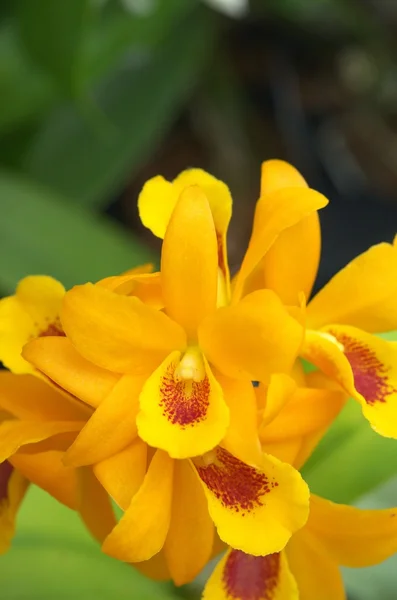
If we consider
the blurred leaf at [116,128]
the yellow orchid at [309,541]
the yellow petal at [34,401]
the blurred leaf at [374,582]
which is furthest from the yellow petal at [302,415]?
the blurred leaf at [116,128]

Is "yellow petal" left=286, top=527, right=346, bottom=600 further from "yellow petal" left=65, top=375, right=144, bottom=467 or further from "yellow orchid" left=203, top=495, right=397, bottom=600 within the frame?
"yellow petal" left=65, top=375, right=144, bottom=467

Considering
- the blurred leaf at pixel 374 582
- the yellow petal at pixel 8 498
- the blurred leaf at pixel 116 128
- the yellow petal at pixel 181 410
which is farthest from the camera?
the blurred leaf at pixel 116 128

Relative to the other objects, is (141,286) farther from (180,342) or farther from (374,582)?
(374,582)

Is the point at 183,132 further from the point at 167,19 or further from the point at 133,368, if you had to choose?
the point at 133,368

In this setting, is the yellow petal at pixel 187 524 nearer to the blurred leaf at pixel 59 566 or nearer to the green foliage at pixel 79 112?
the blurred leaf at pixel 59 566

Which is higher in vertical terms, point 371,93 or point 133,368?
point 371,93

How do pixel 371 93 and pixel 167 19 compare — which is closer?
pixel 167 19

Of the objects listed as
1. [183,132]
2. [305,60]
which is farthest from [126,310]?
[305,60]

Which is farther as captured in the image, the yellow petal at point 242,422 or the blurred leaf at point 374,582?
the blurred leaf at point 374,582
